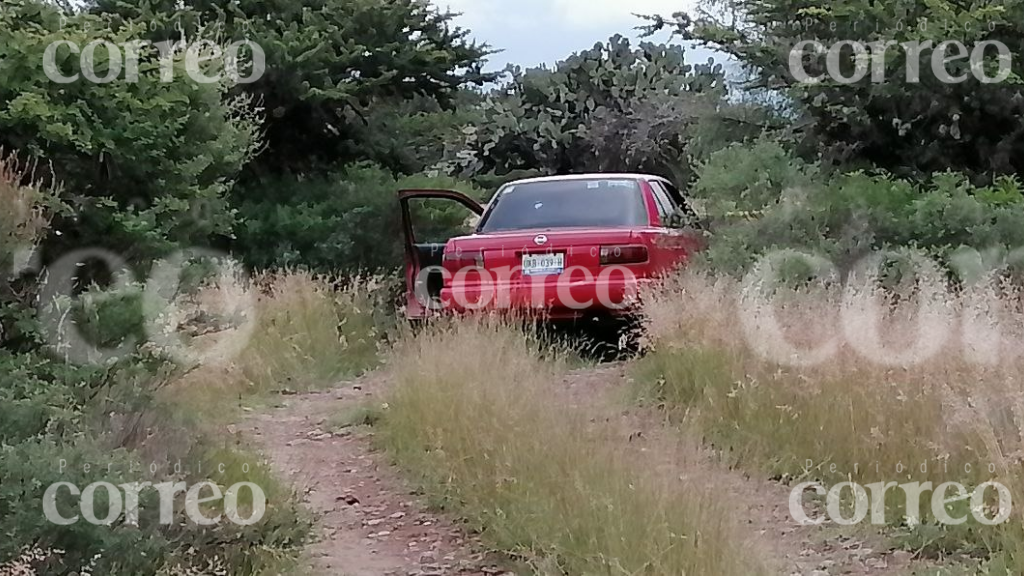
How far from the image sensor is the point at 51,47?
191 inches

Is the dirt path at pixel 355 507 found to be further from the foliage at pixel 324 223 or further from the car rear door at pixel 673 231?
the foliage at pixel 324 223

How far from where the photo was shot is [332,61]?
467 inches

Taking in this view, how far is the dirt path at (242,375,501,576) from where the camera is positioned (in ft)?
13.5

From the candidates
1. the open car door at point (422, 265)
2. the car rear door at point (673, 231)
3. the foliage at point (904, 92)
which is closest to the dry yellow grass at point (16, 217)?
the open car door at point (422, 265)

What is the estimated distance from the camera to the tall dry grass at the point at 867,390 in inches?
158

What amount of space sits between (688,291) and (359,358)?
3.21m

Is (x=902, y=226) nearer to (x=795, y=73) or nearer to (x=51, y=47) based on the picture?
(x=795, y=73)

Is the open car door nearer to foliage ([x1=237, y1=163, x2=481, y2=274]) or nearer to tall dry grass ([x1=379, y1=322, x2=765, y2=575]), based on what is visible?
foliage ([x1=237, y1=163, x2=481, y2=274])

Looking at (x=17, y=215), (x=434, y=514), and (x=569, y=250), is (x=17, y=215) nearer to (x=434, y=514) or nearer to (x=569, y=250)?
(x=434, y=514)

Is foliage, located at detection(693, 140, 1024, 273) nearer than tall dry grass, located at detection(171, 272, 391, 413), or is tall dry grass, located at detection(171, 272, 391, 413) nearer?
foliage, located at detection(693, 140, 1024, 273)

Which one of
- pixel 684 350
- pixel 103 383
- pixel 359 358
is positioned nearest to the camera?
pixel 103 383

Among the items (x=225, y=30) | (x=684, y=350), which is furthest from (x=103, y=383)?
(x=225, y=30)

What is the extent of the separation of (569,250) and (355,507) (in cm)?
312

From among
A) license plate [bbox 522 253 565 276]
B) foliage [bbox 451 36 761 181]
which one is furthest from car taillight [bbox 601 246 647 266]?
foliage [bbox 451 36 761 181]
